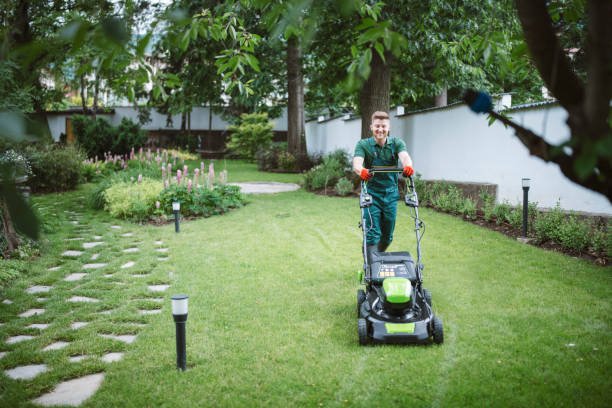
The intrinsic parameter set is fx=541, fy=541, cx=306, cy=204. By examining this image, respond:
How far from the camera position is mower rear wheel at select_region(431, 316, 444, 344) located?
4113 millimetres

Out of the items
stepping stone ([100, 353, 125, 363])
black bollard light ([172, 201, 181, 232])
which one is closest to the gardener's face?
stepping stone ([100, 353, 125, 363])

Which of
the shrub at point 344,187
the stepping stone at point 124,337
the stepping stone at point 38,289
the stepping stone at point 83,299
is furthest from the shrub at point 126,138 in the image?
the stepping stone at point 124,337

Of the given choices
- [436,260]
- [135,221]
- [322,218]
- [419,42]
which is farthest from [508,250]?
[135,221]

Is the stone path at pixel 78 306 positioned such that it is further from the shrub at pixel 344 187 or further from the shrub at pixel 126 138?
the shrub at pixel 126 138

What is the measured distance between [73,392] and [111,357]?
0.58m

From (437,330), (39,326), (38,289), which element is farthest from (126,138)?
(437,330)

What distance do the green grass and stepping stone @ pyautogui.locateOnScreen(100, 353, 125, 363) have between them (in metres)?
0.09

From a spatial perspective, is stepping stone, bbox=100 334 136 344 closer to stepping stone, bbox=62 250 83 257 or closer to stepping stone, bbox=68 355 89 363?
stepping stone, bbox=68 355 89 363

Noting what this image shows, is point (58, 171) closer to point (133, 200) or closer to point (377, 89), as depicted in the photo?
point (133, 200)

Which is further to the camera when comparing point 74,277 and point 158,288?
point 74,277

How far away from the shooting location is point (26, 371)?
377 centimetres

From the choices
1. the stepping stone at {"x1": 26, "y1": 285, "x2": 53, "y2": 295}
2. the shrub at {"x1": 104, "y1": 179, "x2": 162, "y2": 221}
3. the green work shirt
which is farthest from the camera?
the shrub at {"x1": 104, "y1": 179, "x2": 162, "y2": 221}

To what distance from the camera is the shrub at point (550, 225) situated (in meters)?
7.30

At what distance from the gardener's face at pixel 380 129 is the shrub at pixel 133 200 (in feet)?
20.5
